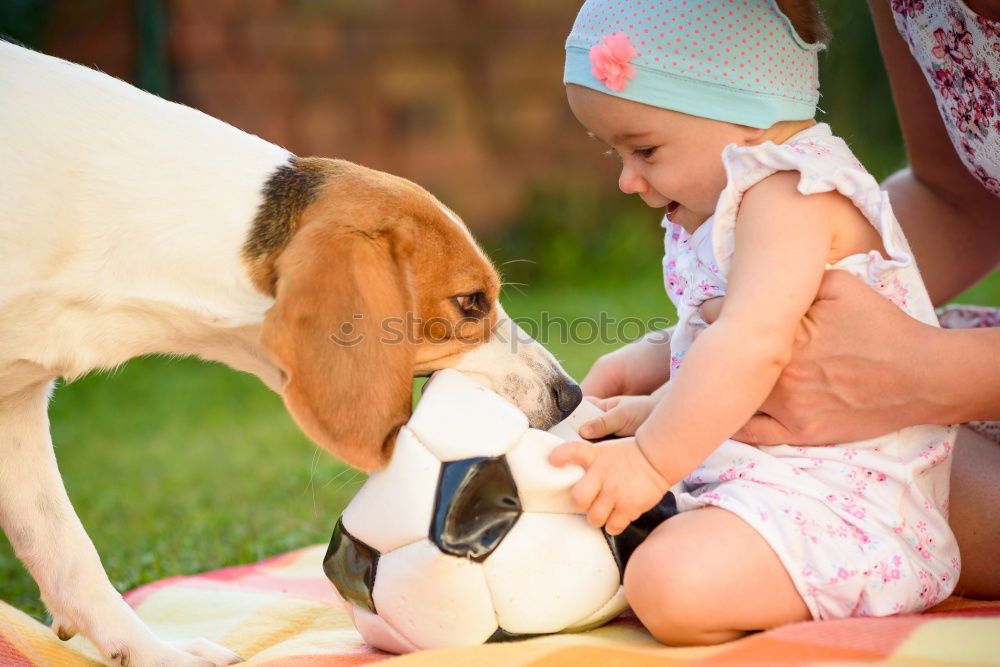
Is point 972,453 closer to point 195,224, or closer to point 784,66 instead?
point 784,66

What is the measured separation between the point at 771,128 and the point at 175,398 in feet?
15.7

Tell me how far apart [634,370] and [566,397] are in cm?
41

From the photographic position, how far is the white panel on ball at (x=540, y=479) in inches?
84.7

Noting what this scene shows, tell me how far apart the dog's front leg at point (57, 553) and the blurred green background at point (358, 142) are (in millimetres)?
1677

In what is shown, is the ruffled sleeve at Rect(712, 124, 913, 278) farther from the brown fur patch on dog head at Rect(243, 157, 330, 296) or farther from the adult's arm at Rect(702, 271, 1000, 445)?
the brown fur patch on dog head at Rect(243, 157, 330, 296)

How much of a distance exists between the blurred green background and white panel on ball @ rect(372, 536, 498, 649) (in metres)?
2.09

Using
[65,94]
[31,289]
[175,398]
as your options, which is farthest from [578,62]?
[175,398]

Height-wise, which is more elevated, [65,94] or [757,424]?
[65,94]

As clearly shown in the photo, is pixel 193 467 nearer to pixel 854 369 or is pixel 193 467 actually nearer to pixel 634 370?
pixel 634 370

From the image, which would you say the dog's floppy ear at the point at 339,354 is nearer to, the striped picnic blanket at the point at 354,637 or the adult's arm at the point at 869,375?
the striped picnic blanket at the point at 354,637

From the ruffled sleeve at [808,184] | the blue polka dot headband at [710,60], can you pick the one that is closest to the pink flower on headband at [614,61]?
the blue polka dot headband at [710,60]

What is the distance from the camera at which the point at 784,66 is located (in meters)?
2.47

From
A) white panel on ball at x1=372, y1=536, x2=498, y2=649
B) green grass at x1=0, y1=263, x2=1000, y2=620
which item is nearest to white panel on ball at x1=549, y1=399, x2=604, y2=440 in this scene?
white panel on ball at x1=372, y1=536, x2=498, y2=649

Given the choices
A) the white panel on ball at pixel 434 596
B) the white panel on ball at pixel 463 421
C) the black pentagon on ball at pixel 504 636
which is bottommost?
the black pentagon on ball at pixel 504 636
